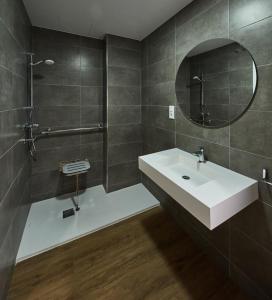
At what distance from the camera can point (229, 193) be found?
3.34 ft

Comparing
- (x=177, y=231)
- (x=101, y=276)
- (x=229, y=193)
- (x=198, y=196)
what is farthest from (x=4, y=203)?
(x=177, y=231)

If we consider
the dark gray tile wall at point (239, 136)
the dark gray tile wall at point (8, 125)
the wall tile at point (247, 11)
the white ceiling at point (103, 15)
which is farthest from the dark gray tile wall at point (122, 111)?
the wall tile at point (247, 11)

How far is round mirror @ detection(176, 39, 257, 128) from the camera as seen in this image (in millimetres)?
1233

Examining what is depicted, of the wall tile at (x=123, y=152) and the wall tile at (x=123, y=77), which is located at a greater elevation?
the wall tile at (x=123, y=77)

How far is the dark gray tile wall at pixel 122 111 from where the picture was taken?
95.0 inches

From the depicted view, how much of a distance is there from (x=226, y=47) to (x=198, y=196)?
3.98 feet

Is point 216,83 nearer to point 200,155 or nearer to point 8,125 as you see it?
point 200,155

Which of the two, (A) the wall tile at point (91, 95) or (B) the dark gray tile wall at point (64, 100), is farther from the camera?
(A) the wall tile at point (91, 95)

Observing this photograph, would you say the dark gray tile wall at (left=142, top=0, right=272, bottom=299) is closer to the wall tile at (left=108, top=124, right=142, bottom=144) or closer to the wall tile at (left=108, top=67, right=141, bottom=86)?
the wall tile at (left=108, top=67, right=141, bottom=86)

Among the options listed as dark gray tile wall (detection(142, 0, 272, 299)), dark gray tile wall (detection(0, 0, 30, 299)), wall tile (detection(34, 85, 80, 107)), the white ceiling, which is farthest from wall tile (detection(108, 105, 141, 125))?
dark gray tile wall (detection(0, 0, 30, 299))

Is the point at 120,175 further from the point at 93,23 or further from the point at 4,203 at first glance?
the point at 93,23

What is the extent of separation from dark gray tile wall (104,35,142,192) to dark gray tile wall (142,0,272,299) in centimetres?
67

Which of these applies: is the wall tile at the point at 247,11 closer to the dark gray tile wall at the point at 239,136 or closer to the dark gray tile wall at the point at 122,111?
the dark gray tile wall at the point at 239,136

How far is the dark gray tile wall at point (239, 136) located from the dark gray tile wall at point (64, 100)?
1.16m
